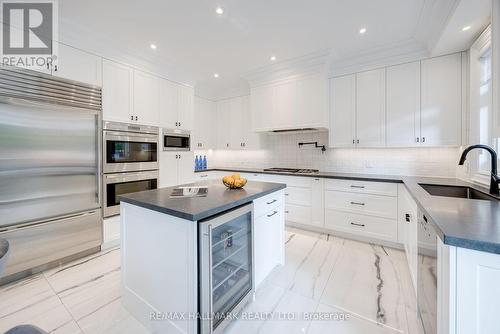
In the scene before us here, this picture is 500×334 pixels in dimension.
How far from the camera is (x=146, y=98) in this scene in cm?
311

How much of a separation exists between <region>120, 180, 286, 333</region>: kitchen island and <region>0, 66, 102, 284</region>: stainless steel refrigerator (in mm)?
1275

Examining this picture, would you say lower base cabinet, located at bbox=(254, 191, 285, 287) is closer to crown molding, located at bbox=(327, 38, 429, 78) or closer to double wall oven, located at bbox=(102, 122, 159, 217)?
double wall oven, located at bbox=(102, 122, 159, 217)

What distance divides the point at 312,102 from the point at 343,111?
0.50m

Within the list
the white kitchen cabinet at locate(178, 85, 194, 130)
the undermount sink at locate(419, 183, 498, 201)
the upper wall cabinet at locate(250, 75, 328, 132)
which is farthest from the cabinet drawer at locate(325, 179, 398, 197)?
the white kitchen cabinet at locate(178, 85, 194, 130)

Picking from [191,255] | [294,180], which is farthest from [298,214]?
[191,255]

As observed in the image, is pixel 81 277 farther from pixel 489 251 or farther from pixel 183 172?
Result: pixel 489 251

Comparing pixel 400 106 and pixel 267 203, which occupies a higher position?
pixel 400 106

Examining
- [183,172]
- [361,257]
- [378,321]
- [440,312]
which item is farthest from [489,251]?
[183,172]

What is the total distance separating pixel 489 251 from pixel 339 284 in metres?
1.49

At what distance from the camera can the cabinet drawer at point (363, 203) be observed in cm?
272

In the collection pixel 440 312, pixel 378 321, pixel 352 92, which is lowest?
pixel 378 321

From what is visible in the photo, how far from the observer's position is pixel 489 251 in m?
0.77

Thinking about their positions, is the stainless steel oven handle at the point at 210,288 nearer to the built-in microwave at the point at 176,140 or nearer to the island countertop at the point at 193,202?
the island countertop at the point at 193,202

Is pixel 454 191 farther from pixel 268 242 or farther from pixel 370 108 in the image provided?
pixel 268 242
